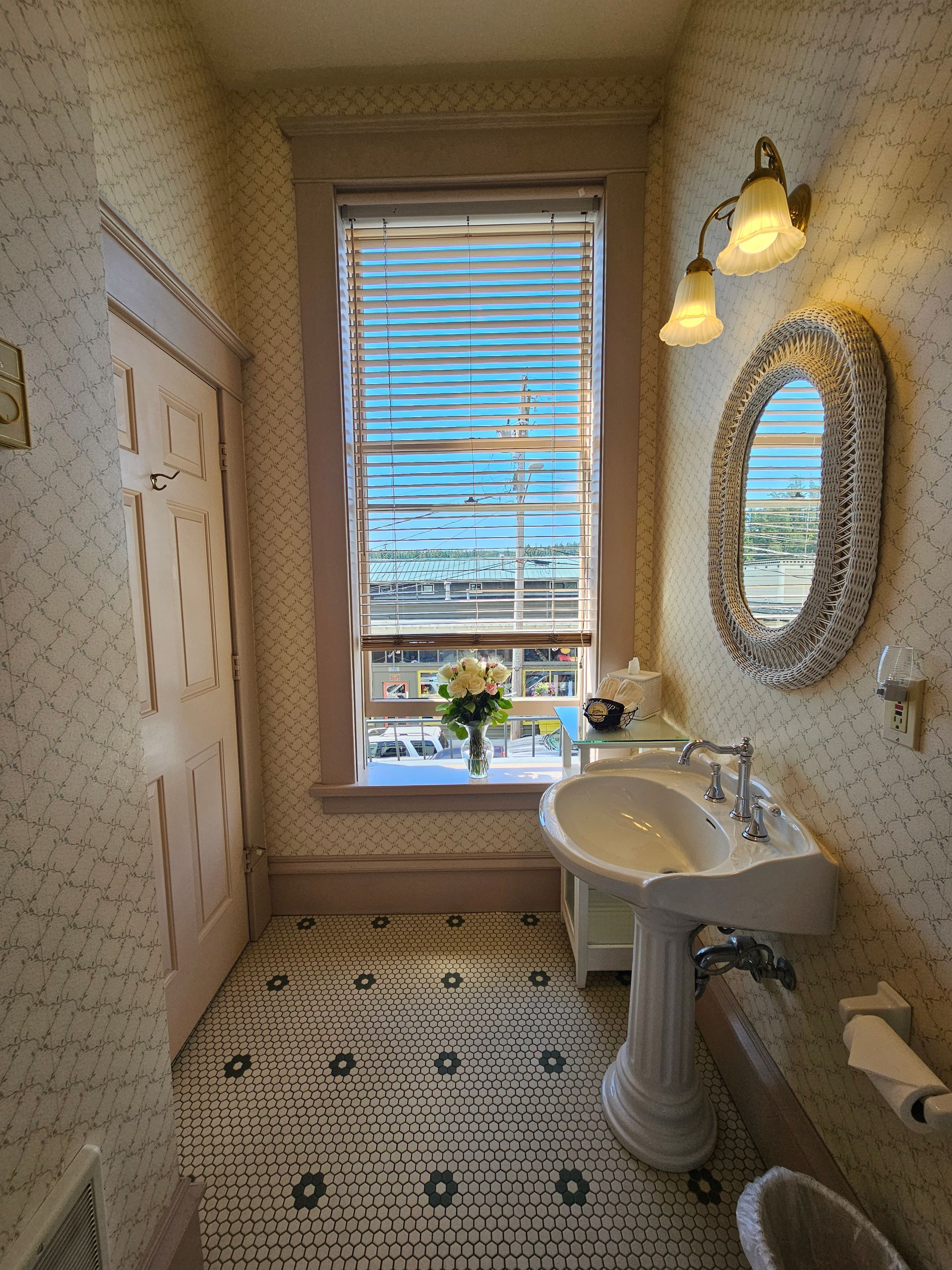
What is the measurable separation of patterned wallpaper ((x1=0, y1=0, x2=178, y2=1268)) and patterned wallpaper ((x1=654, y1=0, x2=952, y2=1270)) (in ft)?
4.42

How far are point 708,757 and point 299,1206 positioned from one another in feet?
4.95

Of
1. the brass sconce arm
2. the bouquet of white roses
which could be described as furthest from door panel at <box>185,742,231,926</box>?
the brass sconce arm

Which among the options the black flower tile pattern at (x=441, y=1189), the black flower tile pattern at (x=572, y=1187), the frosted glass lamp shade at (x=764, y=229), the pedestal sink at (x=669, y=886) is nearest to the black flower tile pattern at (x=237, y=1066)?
the black flower tile pattern at (x=441, y=1189)

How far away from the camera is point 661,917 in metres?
1.25

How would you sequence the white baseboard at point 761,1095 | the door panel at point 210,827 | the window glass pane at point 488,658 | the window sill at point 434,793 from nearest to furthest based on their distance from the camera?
the white baseboard at point 761,1095
the door panel at point 210,827
the window sill at point 434,793
the window glass pane at point 488,658

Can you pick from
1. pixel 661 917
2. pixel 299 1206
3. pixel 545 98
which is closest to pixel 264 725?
pixel 299 1206

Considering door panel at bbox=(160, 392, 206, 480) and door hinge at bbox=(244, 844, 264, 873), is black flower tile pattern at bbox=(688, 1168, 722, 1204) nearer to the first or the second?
door hinge at bbox=(244, 844, 264, 873)

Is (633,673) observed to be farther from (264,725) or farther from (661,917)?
(264,725)

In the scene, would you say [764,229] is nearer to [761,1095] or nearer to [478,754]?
[478,754]

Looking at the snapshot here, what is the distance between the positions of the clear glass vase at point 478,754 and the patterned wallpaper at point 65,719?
4.33 feet

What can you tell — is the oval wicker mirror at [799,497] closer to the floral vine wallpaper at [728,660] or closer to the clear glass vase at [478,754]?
the floral vine wallpaper at [728,660]

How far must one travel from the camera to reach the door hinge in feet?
6.70

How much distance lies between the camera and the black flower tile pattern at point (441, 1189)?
1.22 m

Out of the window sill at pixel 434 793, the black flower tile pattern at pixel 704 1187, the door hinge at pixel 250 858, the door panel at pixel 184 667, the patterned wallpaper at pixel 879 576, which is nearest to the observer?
the patterned wallpaper at pixel 879 576
